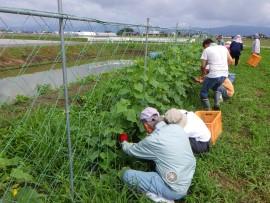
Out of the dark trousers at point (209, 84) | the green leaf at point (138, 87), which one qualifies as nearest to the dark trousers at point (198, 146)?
the green leaf at point (138, 87)

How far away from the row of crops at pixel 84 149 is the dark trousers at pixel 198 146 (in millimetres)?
652

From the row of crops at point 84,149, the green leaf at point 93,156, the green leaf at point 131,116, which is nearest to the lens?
the row of crops at point 84,149

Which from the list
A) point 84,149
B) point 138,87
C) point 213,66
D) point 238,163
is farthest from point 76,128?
point 213,66

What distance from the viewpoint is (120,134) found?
3998 millimetres

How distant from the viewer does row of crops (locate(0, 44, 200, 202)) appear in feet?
11.0

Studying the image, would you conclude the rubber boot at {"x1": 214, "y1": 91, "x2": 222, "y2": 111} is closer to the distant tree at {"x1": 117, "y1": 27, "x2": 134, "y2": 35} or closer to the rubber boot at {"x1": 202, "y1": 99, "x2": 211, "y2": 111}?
the rubber boot at {"x1": 202, "y1": 99, "x2": 211, "y2": 111}

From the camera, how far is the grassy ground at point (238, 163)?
12.5 ft

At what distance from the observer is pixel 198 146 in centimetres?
453

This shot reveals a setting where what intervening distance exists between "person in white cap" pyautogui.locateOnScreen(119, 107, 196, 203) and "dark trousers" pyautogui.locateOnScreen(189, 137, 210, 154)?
0.90m

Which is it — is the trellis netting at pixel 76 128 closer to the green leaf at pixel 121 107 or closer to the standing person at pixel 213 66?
the green leaf at pixel 121 107

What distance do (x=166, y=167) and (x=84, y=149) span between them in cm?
89

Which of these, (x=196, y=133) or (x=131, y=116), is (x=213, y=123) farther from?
(x=131, y=116)

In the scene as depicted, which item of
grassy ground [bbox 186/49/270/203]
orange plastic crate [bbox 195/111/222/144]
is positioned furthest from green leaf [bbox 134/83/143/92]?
orange plastic crate [bbox 195/111/222/144]

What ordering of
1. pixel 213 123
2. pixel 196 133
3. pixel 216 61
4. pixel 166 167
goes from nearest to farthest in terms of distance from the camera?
1. pixel 166 167
2. pixel 196 133
3. pixel 213 123
4. pixel 216 61
